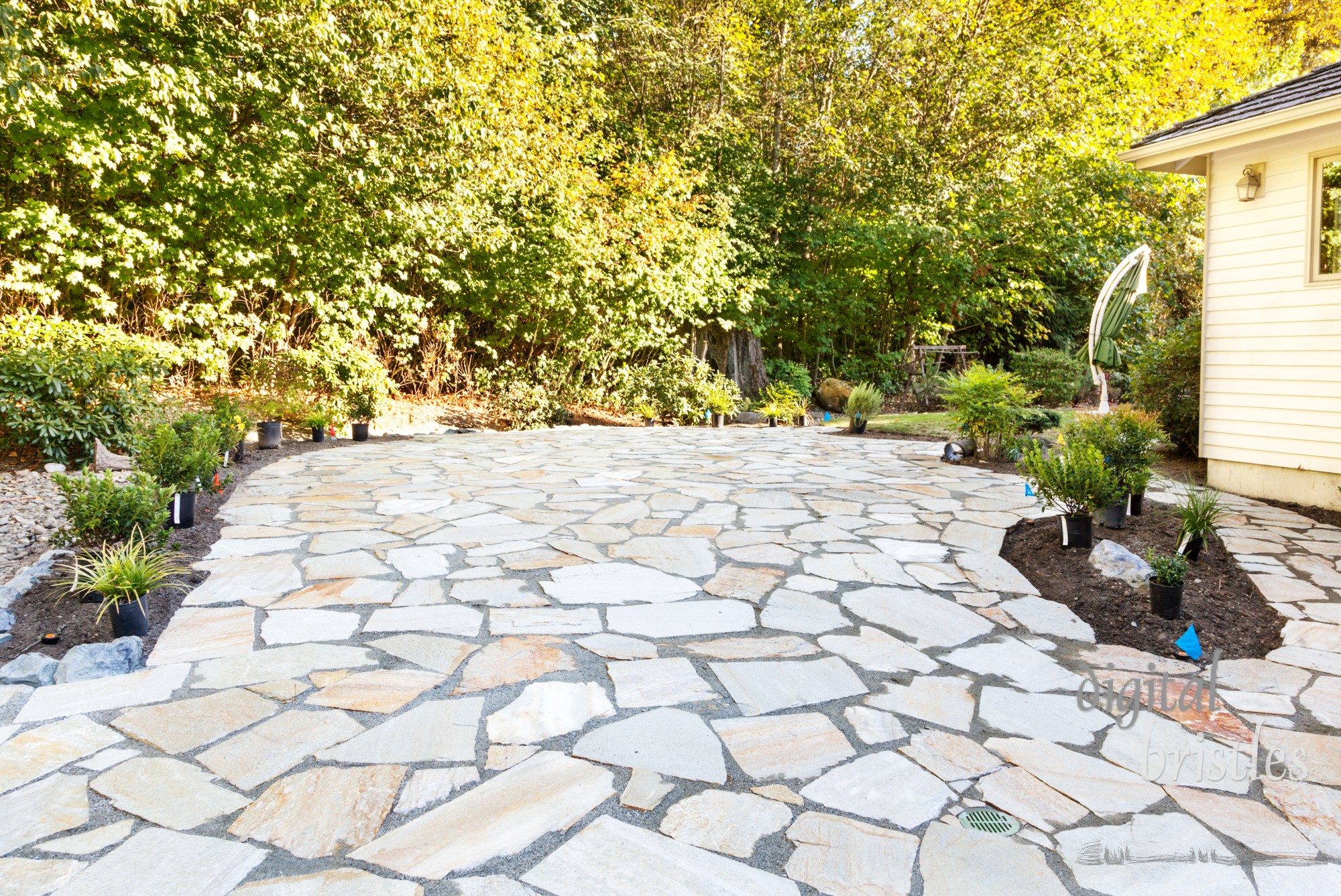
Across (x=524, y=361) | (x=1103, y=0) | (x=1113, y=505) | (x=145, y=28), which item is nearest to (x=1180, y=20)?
(x=1103, y=0)

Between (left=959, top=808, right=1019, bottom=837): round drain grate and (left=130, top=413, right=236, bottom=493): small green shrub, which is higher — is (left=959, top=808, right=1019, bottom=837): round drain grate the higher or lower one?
the lower one

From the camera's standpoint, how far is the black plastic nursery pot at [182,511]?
13.7ft

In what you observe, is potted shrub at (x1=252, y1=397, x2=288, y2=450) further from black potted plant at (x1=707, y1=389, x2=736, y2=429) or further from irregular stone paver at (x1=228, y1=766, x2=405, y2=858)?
irregular stone paver at (x1=228, y1=766, x2=405, y2=858)

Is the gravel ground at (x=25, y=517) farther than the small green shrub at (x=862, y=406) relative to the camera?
No

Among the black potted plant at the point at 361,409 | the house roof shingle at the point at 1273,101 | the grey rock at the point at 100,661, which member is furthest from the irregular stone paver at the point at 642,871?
the black potted plant at the point at 361,409

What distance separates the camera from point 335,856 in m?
1.71

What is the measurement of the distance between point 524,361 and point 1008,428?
716cm

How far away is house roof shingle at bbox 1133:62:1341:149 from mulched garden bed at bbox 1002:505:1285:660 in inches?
125

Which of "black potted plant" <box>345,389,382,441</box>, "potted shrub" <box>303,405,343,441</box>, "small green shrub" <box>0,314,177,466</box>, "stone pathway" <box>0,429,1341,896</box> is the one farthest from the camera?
"black potted plant" <box>345,389,382,441</box>

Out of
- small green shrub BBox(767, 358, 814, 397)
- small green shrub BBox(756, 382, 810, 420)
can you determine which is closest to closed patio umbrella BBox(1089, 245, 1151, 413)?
small green shrub BBox(756, 382, 810, 420)

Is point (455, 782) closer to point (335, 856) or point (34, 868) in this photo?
point (335, 856)

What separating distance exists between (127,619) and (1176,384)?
8.06m

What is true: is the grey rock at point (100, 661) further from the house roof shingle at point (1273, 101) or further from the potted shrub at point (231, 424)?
the house roof shingle at point (1273, 101)

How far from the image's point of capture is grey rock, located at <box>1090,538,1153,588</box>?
3.42 metres
